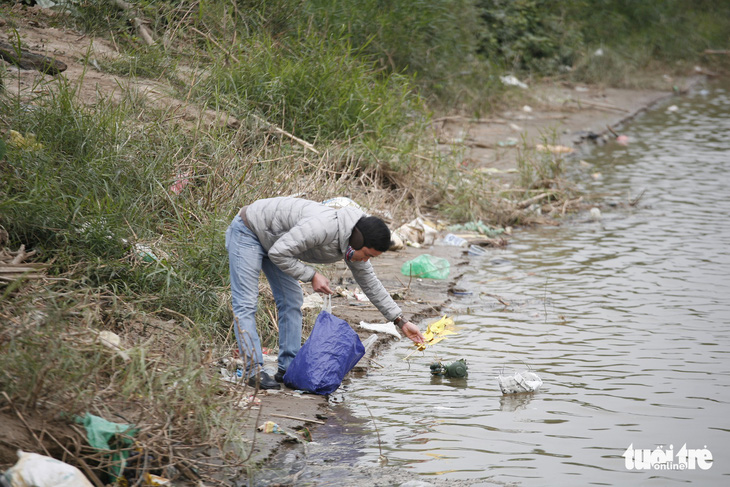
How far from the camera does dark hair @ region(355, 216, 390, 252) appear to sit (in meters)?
4.23

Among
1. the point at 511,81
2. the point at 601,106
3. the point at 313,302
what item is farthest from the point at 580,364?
the point at 601,106

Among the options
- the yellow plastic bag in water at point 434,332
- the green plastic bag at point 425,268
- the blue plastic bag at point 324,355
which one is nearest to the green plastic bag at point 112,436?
the blue plastic bag at point 324,355

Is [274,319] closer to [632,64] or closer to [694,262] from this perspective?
[694,262]

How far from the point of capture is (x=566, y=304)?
264 inches

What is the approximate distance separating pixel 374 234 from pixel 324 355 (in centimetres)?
87

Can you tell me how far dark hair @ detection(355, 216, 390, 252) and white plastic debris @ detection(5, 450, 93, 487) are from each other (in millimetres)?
1885

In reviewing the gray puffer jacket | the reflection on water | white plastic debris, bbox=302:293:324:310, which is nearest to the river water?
the reflection on water

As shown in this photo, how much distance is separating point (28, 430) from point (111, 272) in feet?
6.37

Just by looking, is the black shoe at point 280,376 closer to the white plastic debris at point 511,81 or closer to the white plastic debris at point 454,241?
the white plastic debris at point 454,241

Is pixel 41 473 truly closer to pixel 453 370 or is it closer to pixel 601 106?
pixel 453 370

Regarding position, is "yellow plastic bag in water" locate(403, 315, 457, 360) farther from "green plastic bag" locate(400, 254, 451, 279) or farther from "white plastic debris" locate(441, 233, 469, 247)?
"white plastic debris" locate(441, 233, 469, 247)

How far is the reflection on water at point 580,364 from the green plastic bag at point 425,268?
1.01 ft

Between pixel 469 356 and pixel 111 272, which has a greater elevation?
pixel 111 272

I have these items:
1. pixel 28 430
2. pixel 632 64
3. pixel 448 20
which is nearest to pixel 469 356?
pixel 28 430
